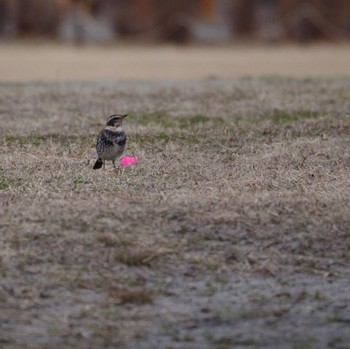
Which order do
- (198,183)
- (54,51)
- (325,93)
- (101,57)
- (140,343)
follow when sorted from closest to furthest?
(140,343), (198,183), (325,93), (101,57), (54,51)

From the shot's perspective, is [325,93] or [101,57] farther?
[101,57]

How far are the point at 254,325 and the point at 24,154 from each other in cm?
599

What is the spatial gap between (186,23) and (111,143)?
3421 centimetres

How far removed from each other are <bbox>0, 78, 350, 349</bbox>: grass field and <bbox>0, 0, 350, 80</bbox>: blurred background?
102 ft

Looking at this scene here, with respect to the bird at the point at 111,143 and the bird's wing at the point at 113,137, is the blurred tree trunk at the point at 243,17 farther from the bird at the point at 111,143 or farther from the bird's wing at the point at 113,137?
the bird's wing at the point at 113,137

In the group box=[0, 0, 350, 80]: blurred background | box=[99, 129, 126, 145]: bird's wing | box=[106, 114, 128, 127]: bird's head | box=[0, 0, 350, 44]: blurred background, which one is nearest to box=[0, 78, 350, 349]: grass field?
box=[99, 129, 126, 145]: bird's wing

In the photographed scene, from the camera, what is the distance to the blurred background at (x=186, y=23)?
147ft

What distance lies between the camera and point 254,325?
25.7 ft

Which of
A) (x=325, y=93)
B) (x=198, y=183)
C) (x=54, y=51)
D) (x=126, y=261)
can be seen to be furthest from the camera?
(x=54, y=51)

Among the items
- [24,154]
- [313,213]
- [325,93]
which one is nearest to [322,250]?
[313,213]

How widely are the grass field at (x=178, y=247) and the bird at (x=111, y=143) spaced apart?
0.22 m

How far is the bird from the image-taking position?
12133 millimetres

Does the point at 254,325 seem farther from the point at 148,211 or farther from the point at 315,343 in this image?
the point at 148,211

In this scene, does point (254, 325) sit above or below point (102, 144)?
below
